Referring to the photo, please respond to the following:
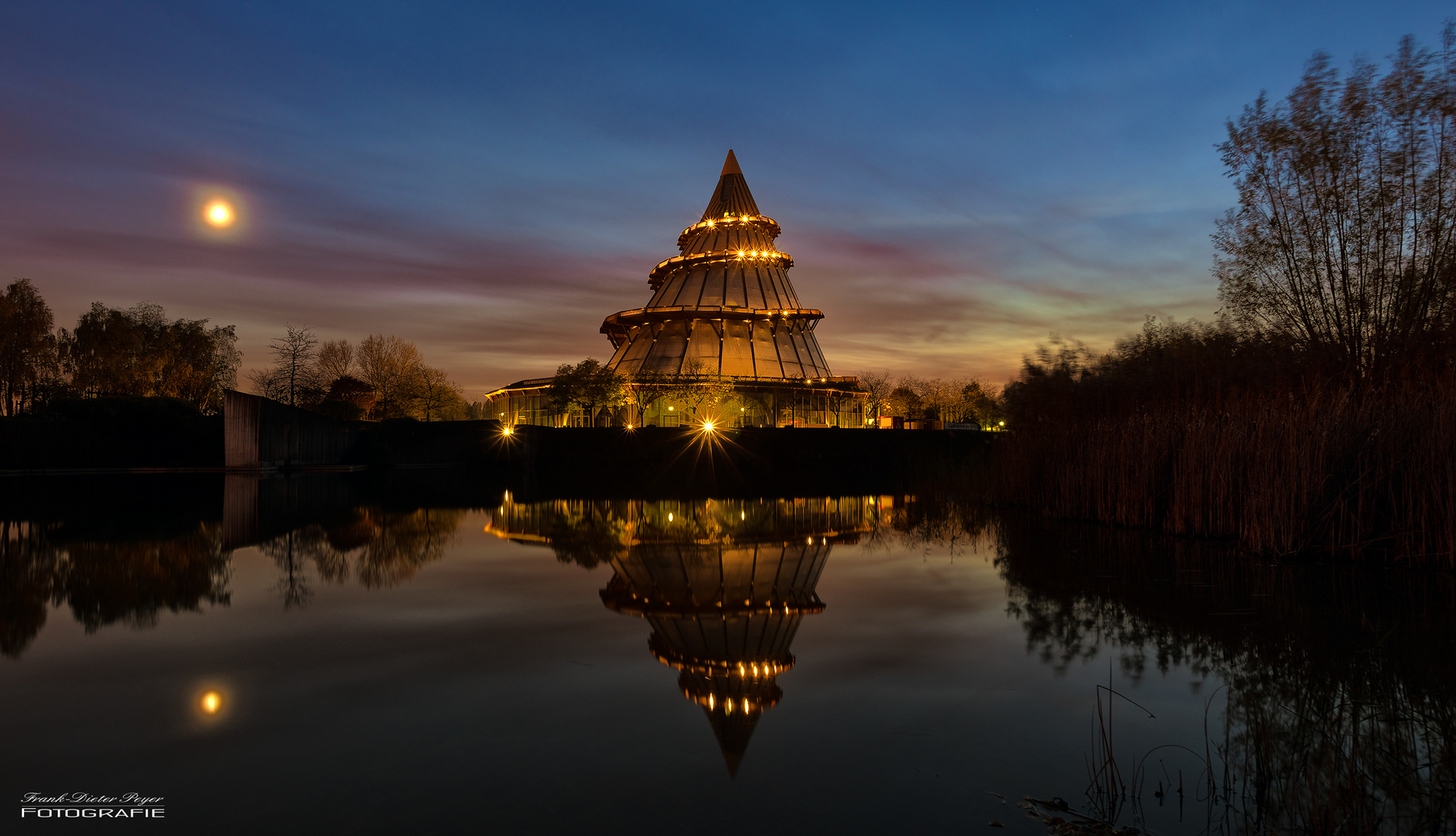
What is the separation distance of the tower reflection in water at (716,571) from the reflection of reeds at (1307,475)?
4.72 metres

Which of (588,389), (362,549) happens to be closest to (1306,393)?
(362,549)

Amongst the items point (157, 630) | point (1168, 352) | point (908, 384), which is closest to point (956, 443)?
point (1168, 352)

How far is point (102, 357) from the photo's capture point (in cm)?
4853

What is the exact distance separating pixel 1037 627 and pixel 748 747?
3702 mm

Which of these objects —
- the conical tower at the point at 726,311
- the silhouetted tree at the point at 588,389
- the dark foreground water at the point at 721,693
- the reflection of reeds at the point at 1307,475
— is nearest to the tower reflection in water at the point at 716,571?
the dark foreground water at the point at 721,693

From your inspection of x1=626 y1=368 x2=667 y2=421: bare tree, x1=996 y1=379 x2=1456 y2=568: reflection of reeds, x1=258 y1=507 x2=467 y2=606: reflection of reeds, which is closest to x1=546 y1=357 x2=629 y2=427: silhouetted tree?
x1=626 y1=368 x2=667 y2=421: bare tree

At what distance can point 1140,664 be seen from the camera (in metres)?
5.55

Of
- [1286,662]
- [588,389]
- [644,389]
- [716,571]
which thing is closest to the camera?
[1286,662]

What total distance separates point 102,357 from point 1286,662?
6026 centimetres

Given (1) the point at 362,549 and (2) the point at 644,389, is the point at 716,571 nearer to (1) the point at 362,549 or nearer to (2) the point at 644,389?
(1) the point at 362,549

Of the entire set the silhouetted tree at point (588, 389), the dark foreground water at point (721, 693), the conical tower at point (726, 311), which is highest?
the conical tower at point (726, 311)

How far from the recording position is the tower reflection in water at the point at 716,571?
5.05m

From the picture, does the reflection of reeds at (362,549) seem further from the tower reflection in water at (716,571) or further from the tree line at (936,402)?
the tree line at (936,402)

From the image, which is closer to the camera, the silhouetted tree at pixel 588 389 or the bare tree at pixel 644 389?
the silhouetted tree at pixel 588 389
